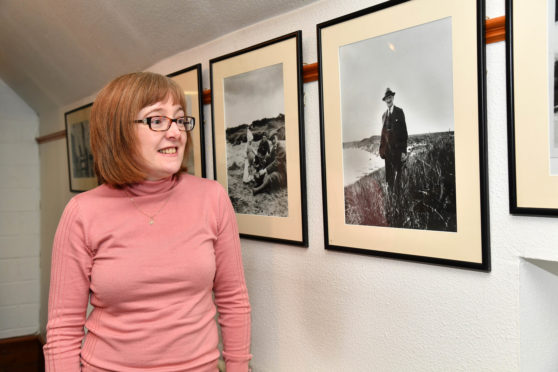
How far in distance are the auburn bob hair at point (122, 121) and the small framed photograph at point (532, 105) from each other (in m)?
0.82

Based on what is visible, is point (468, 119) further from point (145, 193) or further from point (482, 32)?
point (145, 193)

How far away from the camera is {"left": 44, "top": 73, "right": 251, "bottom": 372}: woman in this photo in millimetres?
1133

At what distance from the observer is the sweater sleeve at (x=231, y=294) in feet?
4.13

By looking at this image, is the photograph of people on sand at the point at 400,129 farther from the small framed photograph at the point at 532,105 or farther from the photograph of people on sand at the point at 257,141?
the photograph of people on sand at the point at 257,141

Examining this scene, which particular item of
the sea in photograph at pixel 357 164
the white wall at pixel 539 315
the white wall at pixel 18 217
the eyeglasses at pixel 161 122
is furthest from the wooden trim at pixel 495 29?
the white wall at pixel 18 217

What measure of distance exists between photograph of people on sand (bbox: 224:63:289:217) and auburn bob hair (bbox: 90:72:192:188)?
403 mm

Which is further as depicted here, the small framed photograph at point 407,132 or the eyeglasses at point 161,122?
the eyeglasses at point 161,122

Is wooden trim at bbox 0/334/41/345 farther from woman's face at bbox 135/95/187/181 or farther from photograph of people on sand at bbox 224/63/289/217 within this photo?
woman's face at bbox 135/95/187/181

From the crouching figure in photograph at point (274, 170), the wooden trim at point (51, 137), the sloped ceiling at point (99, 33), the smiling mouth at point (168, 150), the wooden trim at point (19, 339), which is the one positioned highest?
the sloped ceiling at point (99, 33)

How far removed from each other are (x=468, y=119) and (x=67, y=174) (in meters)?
2.92

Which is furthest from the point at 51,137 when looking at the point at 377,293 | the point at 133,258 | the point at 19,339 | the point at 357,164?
the point at 377,293

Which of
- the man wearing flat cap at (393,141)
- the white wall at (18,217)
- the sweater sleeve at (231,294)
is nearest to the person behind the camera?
the man wearing flat cap at (393,141)

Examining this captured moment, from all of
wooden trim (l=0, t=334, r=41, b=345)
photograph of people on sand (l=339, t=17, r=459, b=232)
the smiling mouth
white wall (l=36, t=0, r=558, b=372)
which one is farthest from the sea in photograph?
wooden trim (l=0, t=334, r=41, b=345)

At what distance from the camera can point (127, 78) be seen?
115 centimetres
